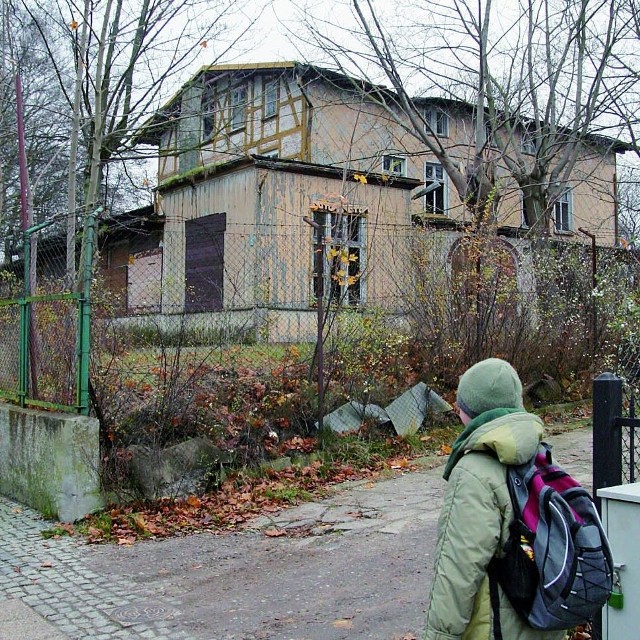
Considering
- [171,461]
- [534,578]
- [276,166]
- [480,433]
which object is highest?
[276,166]

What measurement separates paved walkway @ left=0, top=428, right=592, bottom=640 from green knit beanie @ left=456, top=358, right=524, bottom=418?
7.58ft

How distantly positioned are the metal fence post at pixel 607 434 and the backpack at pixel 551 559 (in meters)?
1.00

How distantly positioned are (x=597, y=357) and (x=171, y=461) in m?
7.08

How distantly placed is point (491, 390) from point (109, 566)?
3896mm

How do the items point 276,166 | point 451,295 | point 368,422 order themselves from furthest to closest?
point 276,166 → point 451,295 → point 368,422

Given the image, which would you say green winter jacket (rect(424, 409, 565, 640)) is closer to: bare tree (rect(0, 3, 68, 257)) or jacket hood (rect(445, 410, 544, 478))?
jacket hood (rect(445, 410, 544, 478))

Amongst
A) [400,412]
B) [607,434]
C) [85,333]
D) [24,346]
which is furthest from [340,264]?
[607,434]

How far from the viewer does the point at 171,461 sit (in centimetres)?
686

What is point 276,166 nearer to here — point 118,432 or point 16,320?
point 16,320

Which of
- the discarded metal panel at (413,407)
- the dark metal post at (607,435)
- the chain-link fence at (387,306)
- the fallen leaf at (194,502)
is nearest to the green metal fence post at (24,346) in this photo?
the chain-link fence at (387,306)

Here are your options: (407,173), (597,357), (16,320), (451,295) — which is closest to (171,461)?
(16,320)

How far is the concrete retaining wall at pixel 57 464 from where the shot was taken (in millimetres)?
6465

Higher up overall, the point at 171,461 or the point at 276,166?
the point at 276,166

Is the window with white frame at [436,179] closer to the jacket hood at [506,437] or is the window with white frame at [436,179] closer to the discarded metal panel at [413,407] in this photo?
the discarded metal panel at [413,407]
